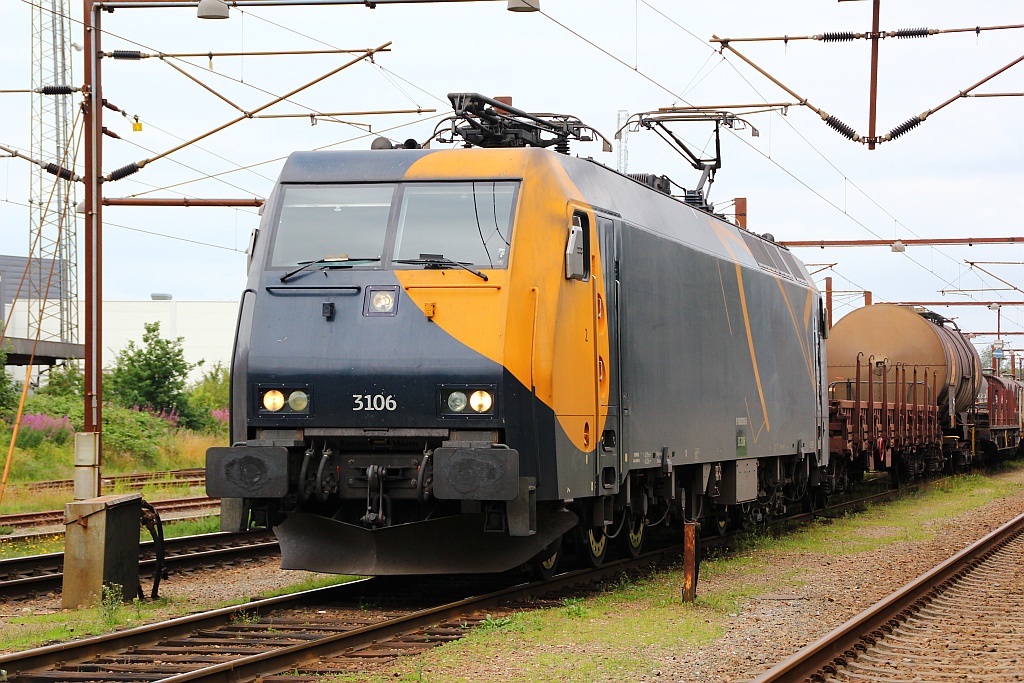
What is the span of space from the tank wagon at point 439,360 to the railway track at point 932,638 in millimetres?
2385

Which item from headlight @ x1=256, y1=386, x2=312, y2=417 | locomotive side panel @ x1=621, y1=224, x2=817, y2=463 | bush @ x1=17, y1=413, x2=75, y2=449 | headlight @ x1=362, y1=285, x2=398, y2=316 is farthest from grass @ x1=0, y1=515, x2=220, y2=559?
bush @ x1=17, y1=413, x2=75, y2=449

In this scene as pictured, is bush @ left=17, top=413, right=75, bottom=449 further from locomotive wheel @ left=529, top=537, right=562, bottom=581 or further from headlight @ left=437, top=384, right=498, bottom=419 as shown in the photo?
headlight @ left=437, top=384, right=498, bottom=419

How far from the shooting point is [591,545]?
12.4 metres

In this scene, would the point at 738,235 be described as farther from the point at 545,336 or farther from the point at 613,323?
the point at 545,336

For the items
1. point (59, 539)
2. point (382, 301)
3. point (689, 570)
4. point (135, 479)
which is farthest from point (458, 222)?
point (135, 479)

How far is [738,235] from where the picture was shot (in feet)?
53.2

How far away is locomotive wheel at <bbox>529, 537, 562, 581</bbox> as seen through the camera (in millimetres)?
11283

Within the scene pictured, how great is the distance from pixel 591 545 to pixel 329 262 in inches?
160

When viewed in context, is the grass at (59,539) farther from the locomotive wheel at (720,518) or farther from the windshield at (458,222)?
the locomotive wheel at (720,518)

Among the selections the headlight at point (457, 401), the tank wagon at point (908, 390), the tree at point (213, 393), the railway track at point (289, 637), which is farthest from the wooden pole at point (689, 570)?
the tree at point (213, 393)

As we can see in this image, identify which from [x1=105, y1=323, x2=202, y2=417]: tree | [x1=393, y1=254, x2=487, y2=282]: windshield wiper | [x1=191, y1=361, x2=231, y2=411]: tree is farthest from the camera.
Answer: [x1=191, y1=361, x2=231, y2=411]: tree

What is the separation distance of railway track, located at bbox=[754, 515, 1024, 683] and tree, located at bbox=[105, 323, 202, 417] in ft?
90.1

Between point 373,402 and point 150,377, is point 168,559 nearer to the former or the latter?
point 373,402

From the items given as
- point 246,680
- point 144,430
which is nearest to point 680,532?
point 246,680
